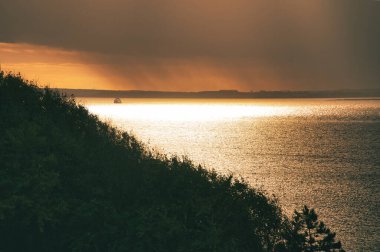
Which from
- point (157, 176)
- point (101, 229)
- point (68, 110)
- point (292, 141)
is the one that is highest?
point (68, 110)

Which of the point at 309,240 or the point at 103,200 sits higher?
the point at 103,200

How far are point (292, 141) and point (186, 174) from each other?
150 metres

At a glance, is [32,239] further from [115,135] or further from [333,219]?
[333,219]

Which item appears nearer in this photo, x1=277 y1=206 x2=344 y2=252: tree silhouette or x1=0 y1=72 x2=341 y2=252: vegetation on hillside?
x1=0 y1=72 x2=341 y2=252: vegetation on hillside

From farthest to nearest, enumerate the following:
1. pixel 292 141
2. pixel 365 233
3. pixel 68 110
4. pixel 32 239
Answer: pixel 292 141 < pixel 365 233 < pixel 68 110 < pixel 32 239

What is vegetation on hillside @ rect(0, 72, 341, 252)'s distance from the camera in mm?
26938

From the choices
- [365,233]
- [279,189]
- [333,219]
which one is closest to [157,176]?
[365,233]

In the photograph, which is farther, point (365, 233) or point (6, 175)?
point (365, 233)

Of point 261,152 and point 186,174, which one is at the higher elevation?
point 186,174

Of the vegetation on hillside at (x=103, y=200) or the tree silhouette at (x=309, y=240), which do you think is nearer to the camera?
the vegetation on hillside at (x=103, y=200)

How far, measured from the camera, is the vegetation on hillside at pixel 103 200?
26.9 meters

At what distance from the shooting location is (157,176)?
32.1 m

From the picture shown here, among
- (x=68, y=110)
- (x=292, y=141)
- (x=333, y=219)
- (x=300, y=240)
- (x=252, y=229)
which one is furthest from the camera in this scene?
(x=292, y=141)

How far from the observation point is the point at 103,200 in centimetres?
2942
